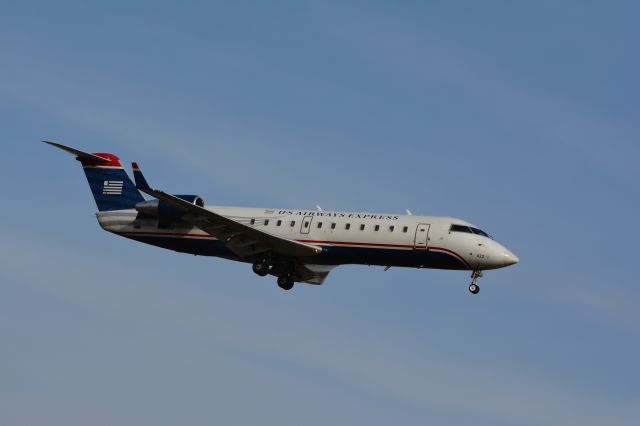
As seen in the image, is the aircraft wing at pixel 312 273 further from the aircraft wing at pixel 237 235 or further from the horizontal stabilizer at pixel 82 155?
the horizontal stabilizer at pixel 82 155

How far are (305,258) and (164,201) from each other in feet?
19.5

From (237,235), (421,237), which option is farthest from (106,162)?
(421,237)

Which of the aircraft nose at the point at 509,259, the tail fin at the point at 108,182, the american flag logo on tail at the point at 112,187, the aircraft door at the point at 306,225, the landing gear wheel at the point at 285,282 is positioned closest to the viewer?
the aircraft nose at the point at 509,259

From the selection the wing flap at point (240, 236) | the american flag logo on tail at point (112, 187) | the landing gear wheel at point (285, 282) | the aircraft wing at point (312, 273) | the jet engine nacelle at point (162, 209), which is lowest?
the landing gear wheel at point (285, 282)

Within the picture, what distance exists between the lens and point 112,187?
1848 inches

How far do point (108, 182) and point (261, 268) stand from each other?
26.3 feet

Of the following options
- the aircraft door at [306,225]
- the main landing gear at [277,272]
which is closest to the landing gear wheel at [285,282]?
the main landing gear at [277,272]

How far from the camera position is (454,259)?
41656mm

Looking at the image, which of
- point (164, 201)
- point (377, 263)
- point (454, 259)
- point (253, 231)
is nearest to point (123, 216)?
point (164, 201)

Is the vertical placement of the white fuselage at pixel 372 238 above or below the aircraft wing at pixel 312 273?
above

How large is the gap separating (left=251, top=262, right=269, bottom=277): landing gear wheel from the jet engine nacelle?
3202mm

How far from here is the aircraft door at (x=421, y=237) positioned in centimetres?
4172

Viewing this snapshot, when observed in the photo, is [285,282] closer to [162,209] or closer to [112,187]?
[162,209]

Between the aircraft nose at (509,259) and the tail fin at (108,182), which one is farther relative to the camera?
the tail fin at (108,182)
